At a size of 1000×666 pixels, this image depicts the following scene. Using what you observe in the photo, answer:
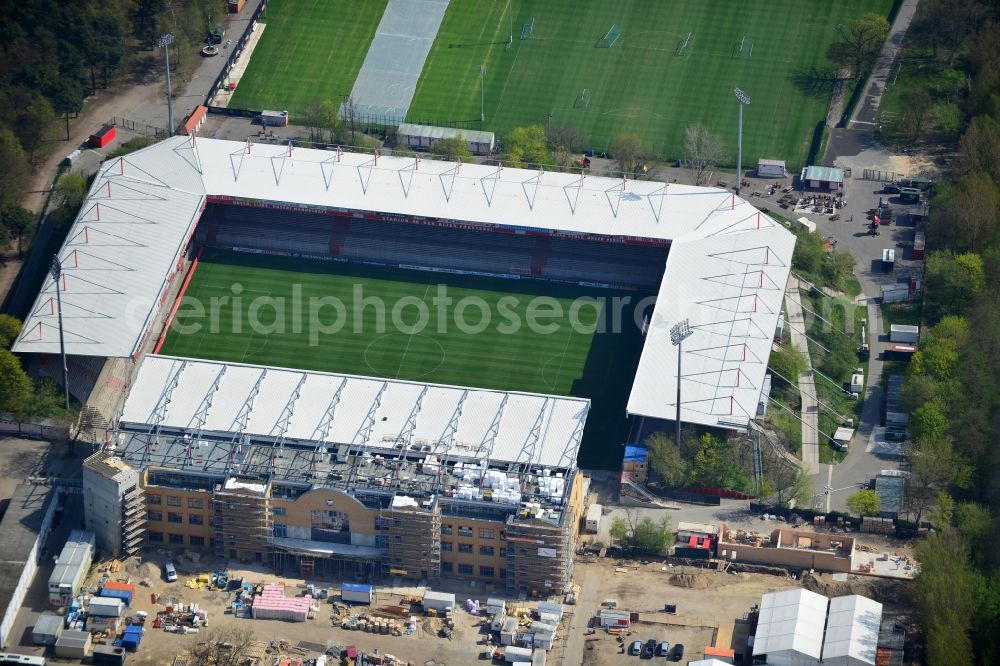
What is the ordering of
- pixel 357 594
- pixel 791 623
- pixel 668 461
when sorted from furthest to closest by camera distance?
pixel 668 461, pixel 357 594, pixel 791 623

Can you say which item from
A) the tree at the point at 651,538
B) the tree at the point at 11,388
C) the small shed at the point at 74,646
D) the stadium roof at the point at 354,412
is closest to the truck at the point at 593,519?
the tree at the point at 651,538

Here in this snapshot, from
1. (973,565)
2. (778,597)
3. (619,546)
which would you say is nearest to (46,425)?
(619,546)

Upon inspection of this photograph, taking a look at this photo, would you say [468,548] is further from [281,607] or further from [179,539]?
[179,539]

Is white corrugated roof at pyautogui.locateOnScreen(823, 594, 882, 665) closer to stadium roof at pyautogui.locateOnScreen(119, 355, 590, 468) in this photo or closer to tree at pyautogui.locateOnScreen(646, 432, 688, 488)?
tree at pyautogui.locateOnScreen(646, 432, 688, 488)

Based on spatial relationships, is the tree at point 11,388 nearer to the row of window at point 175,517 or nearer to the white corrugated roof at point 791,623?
the row of window at point 175,517

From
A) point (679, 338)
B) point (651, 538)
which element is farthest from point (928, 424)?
point (651, 538)

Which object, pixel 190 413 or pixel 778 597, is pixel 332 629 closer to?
pixel 190 413
